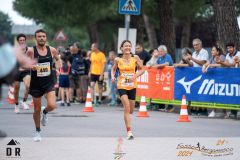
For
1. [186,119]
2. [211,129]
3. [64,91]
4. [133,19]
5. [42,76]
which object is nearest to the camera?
[42,76]

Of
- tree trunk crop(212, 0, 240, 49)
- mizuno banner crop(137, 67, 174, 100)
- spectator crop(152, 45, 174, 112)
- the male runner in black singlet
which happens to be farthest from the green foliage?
the male runner in black singlet

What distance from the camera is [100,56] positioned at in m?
24.5

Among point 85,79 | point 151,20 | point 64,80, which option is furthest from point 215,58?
point 151,20

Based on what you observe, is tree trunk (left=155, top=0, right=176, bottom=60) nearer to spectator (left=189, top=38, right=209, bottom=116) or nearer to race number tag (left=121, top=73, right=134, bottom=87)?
spectator (left=189, top=38, right=209, bottom=116)

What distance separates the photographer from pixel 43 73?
12.0 m

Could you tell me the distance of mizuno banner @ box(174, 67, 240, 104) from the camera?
17253 millimetres

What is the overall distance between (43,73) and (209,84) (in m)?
7.20

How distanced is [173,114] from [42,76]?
8263 mm

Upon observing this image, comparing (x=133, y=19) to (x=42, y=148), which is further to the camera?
(x=133, y=19)

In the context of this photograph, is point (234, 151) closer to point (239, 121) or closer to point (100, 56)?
point (239, 121)

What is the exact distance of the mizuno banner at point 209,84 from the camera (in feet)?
56.6

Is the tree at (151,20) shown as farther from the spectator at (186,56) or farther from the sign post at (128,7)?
the spectator at (186,56)

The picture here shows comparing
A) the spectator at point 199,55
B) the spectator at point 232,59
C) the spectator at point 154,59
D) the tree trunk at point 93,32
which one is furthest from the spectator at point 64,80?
the tree trunk at point 93,32

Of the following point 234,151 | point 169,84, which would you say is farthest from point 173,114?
point 234,151
